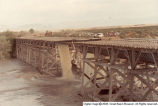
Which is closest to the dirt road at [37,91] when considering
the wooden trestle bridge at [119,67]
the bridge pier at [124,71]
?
the wooden trestle bridge at [119,67]

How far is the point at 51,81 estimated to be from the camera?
26500mm

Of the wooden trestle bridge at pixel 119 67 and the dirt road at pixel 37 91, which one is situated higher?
the wooden trestle bridge at pixel 119 67

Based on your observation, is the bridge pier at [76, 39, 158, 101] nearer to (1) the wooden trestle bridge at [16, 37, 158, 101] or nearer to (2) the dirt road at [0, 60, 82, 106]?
(1) the wooden trestle bridge at [16, 37, 158, 101]

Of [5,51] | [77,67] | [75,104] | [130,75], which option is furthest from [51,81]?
[5,51]

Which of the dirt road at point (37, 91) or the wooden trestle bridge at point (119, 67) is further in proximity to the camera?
the dirt road at point (37, 91)

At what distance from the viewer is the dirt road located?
1891cm

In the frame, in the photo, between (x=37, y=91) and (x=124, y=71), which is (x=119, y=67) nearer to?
(x=124, y=71)

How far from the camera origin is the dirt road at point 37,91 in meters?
18.9

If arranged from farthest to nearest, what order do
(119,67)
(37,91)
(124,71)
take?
(37,91) → (124,71) → (119,67)

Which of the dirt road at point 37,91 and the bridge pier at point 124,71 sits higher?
the bridge pier at point 124,71

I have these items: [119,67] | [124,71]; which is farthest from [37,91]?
[119,67]

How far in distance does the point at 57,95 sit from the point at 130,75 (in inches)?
340

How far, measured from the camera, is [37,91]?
22.6 meters

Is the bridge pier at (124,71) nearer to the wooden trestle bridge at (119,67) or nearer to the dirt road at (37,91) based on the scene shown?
the wooden trestle bridge at (119,67)
